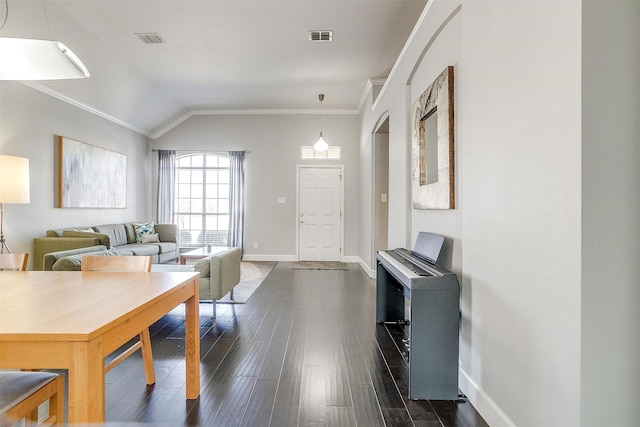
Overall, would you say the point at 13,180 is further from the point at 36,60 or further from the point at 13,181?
the point at 36,60

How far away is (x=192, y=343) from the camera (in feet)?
5.90

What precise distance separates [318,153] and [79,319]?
20.4 ft

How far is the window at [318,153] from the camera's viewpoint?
695cm

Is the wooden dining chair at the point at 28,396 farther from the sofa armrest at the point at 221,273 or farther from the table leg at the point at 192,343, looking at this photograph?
the sofa armrest at the point at 221,273

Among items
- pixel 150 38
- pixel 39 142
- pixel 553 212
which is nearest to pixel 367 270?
pixel 553 212

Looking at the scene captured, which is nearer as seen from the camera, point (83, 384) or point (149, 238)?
point (83, 384)

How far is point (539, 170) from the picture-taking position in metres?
1.25

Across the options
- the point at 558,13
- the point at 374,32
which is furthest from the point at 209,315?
the point at 374,32

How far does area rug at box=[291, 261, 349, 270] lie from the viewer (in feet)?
19.7

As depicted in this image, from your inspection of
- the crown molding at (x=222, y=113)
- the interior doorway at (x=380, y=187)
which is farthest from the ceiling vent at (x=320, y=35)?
the crown molding at (x=222, y=113)

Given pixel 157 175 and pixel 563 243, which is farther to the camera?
pixel 157 175

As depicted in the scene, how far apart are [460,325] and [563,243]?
1.05 meters

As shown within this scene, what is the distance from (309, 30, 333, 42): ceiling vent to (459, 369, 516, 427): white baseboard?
3894mm

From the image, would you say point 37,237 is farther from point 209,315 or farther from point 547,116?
point 547,116
